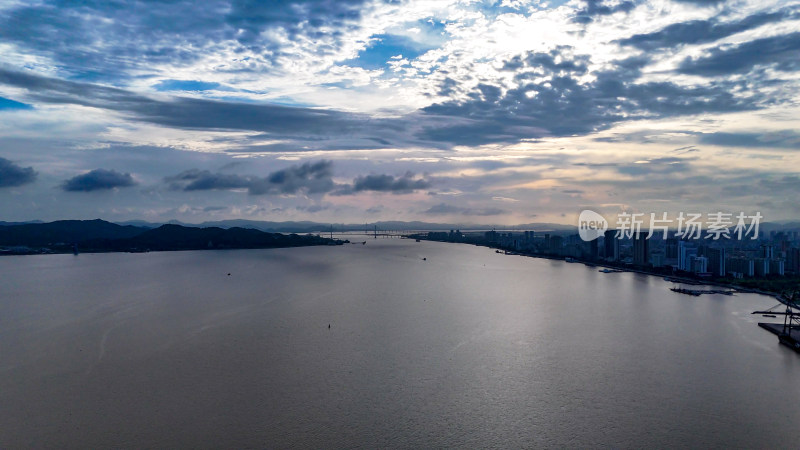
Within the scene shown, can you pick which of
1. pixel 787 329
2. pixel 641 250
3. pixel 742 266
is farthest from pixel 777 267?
pixel 787 329

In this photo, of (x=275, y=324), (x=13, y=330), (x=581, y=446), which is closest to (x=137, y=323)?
(x=13, y=330)

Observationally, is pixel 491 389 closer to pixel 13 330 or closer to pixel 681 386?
pixel 681 386

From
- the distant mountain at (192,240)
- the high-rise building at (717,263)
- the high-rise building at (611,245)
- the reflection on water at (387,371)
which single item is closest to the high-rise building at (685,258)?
the high-rise building at (717,263)

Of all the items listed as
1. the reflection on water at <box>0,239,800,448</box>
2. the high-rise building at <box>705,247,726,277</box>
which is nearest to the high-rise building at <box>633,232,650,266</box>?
the high-rise building at <box>705,247,726,277</box>

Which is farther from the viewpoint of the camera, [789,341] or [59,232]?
[59,232]

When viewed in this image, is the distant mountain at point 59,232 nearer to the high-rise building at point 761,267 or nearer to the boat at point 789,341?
the boat at point 789,341

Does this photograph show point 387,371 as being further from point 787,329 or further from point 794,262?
point 794,262
